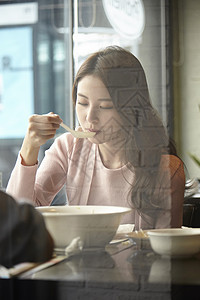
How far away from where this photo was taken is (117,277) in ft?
3.52

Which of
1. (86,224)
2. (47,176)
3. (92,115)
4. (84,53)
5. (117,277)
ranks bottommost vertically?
(117,277)

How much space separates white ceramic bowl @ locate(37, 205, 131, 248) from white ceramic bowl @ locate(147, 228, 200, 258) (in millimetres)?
100

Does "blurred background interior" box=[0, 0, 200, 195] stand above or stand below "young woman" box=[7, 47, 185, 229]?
above

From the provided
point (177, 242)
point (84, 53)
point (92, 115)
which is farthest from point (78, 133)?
Answer: point (177, 242)

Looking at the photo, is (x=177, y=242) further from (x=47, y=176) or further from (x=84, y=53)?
(x=84, y=53)

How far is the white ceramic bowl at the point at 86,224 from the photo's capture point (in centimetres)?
109

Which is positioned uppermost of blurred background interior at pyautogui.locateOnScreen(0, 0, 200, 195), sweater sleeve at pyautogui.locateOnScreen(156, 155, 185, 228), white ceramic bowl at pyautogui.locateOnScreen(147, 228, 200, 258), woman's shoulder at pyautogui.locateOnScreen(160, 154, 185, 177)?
blurred background interior at pyautogui.locateOnScreen(0, 0, 200, 195)

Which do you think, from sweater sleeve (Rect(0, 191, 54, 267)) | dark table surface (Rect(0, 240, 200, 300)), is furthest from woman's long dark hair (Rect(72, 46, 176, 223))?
sweater sleeve (Rect(0, 191, 54, 267))

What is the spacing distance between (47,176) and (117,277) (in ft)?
0.91

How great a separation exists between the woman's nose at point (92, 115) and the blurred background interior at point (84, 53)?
0.04 metres

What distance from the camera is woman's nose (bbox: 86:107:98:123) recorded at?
44.0 inches

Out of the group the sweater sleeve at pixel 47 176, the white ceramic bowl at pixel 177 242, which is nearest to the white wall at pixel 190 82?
the white ceramic bowl at pixel 177 242

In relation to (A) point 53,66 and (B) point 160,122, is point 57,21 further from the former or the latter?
Result: (B) point 160,122

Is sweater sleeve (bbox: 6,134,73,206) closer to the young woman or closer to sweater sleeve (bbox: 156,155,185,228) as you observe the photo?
the young woman
